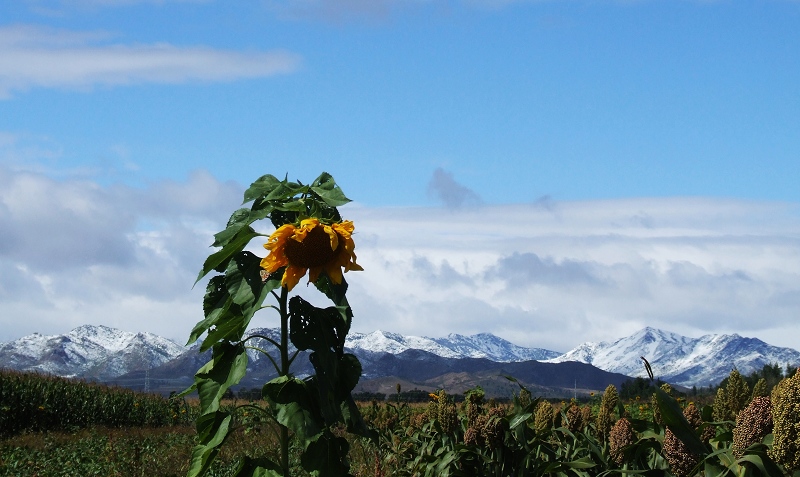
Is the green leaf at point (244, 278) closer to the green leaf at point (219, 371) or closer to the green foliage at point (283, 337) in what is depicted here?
the green foliage at point (283, 337)

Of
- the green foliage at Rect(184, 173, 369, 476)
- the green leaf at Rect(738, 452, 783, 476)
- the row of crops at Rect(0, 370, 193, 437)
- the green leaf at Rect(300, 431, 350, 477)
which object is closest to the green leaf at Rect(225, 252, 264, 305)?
the green foliage at Rect(184, 173, 369, 476)

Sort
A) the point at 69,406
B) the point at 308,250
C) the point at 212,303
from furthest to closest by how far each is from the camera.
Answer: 1. the point at 69,406
2. the point at 212,303
3. the point at 308,250

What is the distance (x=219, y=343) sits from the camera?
204 inches

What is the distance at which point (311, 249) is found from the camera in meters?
4.80

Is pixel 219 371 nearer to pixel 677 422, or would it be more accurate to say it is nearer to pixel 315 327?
pixel 315 327

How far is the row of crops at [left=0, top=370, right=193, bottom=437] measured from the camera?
66.3 feet

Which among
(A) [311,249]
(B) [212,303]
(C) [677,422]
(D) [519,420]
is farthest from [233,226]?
(C) [677,422]

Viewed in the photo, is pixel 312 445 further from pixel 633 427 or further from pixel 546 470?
pixel 633 427

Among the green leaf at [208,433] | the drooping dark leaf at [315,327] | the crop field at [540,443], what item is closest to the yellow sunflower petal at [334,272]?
the drooping dark leaf at [315,327]

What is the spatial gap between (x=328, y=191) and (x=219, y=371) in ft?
3.73

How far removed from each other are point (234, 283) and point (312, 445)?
978 millimetres

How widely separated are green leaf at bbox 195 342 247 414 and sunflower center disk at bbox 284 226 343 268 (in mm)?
684

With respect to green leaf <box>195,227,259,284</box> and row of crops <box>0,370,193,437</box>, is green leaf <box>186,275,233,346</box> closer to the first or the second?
green leaf <box>195,227,259,284</box>

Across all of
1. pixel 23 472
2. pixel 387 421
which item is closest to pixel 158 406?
pixel 23 472
